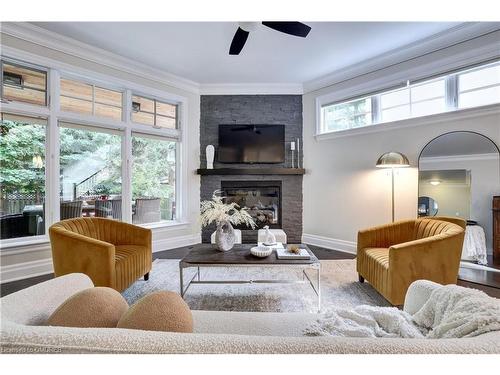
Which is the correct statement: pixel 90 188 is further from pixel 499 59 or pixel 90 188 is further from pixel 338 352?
pixel 499 59

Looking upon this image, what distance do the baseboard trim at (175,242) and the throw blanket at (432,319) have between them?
3.61 meters

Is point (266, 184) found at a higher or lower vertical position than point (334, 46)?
lower

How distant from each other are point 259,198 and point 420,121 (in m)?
2.78

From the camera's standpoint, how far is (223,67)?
4027 mm

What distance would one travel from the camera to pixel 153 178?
4.36m

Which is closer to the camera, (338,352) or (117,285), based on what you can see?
(338,352)

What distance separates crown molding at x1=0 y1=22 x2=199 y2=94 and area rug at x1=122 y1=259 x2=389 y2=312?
302 centimetres

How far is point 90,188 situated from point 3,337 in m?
3.51

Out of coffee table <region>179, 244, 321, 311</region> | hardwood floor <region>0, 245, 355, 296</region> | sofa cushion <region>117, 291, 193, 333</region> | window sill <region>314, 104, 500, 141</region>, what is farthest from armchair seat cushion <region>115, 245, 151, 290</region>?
window sill <region>314, 104, 500, 141</region>

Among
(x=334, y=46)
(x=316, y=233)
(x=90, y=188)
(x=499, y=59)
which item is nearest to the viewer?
(x=499, y=59)

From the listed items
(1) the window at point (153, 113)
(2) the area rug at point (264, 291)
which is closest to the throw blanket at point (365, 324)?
(2) the area rug at point (264, 291)

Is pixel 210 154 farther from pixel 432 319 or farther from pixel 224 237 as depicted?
pixel 432 319

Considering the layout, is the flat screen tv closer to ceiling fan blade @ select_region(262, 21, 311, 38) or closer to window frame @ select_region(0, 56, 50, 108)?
ceiling fan blade @ select_region(262, 21, 311, 38)
